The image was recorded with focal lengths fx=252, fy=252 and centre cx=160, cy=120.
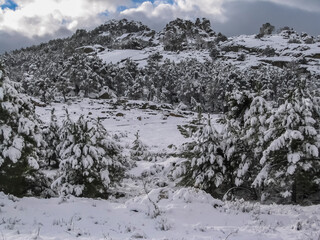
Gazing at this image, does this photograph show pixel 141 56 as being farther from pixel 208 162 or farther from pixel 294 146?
pixel 294 146

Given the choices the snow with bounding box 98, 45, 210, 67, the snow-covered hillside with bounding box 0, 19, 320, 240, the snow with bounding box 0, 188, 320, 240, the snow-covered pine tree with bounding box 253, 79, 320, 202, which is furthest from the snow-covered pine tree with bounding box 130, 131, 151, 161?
the snow with bounding box 98, 45, 210, 67

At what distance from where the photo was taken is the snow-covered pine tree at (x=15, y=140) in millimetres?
8453

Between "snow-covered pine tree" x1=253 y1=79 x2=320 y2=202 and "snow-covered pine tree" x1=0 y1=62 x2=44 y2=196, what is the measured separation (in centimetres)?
835

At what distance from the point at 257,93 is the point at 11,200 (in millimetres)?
9938

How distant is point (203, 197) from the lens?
8.27 meters

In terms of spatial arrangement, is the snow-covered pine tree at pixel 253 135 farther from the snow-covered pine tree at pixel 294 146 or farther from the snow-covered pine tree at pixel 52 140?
the snow-covered pine tree at pixel 52 140

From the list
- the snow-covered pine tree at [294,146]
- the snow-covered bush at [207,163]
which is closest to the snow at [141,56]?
the snow-covered bush at [207,163]

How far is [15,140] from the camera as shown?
8469 millimetres

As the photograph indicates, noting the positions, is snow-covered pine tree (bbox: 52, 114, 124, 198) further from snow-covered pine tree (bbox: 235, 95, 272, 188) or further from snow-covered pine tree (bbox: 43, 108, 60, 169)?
snow-covered pine tree (bbox: 43, 108, 60, 169)

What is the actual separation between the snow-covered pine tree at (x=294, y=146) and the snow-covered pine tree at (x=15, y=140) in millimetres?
8350

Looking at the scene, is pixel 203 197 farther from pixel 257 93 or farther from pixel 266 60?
pixel 266 60

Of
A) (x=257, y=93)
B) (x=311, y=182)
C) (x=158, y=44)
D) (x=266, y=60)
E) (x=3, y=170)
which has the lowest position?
(x=3, y=170)

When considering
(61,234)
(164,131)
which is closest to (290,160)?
(61,234)

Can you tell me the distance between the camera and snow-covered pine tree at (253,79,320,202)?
27.8 feet
